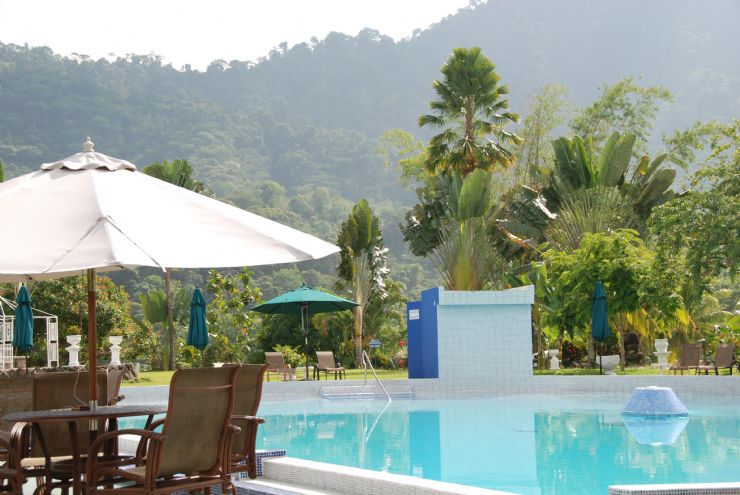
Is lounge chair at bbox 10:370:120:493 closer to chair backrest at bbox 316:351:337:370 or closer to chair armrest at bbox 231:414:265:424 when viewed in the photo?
chair armrest at bbox 231:414:265:424

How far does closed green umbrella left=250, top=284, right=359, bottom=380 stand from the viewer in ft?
64.9

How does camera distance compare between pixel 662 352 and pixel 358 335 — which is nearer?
pixel 662 352

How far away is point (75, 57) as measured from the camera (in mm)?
86062

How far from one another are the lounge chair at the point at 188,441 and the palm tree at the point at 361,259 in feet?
71.2

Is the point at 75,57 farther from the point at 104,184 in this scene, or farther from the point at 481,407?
the point at 104,184

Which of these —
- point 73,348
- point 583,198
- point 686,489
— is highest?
point 583,198

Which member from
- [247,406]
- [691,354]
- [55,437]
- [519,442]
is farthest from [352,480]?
[691,354]

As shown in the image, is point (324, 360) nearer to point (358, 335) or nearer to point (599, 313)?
point (358, 335)

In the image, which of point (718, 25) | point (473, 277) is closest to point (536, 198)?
point (473, 277)

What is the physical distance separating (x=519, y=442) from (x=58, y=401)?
6272 millimetres

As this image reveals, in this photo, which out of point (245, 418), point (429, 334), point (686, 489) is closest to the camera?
point (686, 489)

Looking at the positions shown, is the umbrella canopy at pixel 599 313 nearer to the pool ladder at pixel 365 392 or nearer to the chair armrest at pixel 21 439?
the pool ladder at pixel 365 392

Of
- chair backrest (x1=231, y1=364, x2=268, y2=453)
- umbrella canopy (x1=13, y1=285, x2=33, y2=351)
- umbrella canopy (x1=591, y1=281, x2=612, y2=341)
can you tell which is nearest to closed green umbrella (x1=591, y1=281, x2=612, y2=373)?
umbrella canopy (x1=591, y1=281, x2=612, y2=341)

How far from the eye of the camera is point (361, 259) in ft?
91.1
